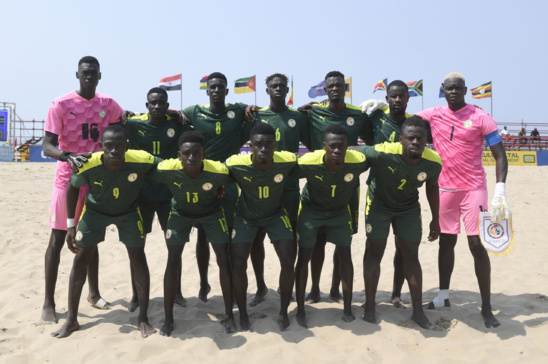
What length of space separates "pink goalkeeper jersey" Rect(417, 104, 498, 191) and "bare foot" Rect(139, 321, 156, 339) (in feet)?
11.9

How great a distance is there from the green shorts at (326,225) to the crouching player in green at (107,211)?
5.71 feet

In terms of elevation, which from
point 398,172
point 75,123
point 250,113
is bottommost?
point 398,172

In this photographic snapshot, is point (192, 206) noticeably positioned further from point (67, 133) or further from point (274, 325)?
point (67, 133)

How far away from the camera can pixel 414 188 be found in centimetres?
470

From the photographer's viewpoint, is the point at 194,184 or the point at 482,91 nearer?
the point at 194,184

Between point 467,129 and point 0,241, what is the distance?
8109 mm

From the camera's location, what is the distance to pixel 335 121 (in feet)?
17.3

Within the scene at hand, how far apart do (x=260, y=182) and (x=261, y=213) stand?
0.35 metres

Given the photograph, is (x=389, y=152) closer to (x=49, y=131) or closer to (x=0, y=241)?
(x=49, y=131)

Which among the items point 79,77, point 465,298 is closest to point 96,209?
point 79,77

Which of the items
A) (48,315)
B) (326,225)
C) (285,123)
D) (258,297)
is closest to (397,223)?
(326,225)

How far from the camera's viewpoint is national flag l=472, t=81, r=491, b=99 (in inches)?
1129

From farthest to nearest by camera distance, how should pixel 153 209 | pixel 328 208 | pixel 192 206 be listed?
1. pixel 153 209
2. pixel 328 208
3. pixel 192 206

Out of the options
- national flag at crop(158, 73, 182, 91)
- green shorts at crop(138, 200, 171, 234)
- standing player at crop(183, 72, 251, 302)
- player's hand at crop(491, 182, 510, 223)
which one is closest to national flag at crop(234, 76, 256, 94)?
national flag at crop(158, 73, 182, 91)
